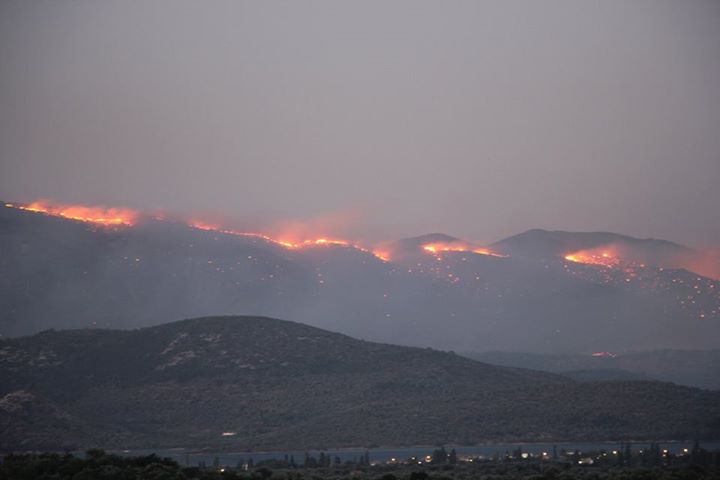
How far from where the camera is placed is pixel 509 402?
133625mm

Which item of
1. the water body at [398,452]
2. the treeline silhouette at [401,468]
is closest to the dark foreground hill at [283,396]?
the water body at [398,452]

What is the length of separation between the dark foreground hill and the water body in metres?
5.27

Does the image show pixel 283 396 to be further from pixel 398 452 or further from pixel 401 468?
pixel 401 468

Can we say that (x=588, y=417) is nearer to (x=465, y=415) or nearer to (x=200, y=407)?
(x=465, y=415)

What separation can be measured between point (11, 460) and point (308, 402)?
77.7 meters

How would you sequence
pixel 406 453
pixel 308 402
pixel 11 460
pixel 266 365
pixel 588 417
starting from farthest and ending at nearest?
pixel 266 365
pixel 308 402
pixel 588 417
pixel 406 453
pixel 11 460

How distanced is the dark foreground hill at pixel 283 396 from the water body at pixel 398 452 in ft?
17.3

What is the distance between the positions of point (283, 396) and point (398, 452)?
41887mm

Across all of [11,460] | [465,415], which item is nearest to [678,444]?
[465,415]

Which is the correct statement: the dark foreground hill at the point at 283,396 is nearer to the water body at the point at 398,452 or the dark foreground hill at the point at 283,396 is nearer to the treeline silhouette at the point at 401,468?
the water body at the point at 398,452

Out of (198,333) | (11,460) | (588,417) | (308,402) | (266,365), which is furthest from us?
(198,333)

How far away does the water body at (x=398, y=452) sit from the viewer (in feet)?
335

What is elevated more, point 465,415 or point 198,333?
point 198,333

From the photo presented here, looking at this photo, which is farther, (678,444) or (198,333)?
(198,333)
